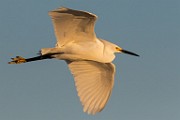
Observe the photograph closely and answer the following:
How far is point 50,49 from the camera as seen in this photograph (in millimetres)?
11672

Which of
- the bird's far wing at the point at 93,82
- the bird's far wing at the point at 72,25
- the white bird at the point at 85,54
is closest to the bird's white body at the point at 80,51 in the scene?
the white bird at the point at 85,54

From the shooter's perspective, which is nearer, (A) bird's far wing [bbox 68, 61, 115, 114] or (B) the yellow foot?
(A) bird's far wing [bbox 68, 61, 115, 114]

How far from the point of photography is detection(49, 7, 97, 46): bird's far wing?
10891mm

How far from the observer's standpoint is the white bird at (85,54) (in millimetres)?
11219

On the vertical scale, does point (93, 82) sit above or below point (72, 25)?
below

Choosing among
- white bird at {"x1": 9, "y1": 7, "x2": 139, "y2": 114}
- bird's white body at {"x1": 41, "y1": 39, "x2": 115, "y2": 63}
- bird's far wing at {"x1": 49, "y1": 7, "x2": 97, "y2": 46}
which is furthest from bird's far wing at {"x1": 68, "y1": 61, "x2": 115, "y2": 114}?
bird's far wing at {"x1": 49, "y1": 7, "x2": 97, "y2": 46}

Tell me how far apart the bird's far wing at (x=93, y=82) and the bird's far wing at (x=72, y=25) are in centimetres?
90

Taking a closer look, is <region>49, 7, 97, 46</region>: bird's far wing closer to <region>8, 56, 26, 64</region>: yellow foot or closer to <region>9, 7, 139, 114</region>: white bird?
<region>9, 7, 139, 114</region>: white bird

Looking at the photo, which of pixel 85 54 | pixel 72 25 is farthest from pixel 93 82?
pixel 72 25

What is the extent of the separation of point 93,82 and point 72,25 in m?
1.79

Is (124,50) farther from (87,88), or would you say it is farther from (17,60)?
(17,60)

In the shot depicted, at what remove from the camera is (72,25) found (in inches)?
452

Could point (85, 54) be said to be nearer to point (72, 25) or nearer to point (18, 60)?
point (72, 25)

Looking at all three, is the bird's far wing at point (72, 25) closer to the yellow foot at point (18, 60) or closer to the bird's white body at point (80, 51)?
the bird's white body at point (80, 51)
